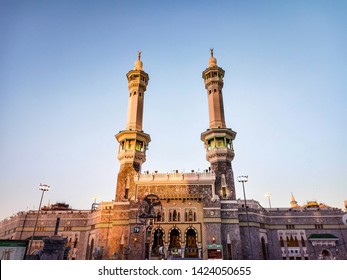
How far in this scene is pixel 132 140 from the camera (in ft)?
152

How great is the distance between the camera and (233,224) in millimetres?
37438

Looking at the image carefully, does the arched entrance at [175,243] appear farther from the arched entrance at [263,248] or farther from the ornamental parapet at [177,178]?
the arched entrance at [263,248]

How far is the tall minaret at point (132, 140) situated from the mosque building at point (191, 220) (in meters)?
0.18

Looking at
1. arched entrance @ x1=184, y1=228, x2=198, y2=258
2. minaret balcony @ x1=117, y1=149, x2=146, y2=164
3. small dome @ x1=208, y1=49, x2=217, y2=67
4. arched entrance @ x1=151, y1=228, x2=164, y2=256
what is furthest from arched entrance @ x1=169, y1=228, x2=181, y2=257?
small dome @ x1=208, y1=49, x2=217, y2=67

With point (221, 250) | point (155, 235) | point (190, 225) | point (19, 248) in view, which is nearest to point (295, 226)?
point (221, 250)

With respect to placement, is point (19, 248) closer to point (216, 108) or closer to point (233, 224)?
point (233, 224)

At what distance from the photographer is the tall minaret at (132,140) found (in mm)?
42938

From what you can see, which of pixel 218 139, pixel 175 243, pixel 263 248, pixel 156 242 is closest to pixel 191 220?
pixel 175 243

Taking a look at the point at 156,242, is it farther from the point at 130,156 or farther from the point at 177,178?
the point at 130,156

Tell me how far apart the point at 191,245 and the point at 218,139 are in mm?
18801

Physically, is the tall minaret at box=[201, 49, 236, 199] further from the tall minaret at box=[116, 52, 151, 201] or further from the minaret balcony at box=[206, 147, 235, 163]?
the tall minaret at box=[116, 52, 151, 201]

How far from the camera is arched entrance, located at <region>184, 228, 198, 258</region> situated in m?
35.1

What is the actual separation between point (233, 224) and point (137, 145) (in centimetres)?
2170
